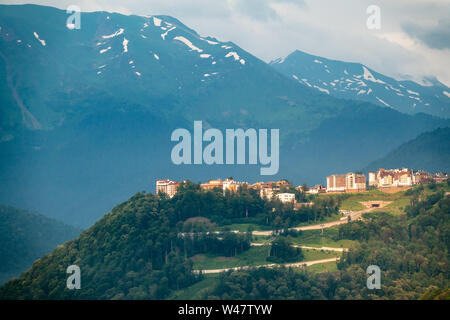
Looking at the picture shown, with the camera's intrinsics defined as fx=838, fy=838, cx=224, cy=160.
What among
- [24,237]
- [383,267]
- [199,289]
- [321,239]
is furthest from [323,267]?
[24,237]

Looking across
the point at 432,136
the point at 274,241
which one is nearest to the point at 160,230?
the point at 274,241

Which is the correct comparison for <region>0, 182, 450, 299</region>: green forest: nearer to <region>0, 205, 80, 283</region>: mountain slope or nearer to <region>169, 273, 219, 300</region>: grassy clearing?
<region>169, 273, 219, 300</region>: grassy clearing

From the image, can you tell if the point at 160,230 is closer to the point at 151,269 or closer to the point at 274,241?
the point at 151,269

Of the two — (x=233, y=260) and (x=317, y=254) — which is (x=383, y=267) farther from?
(x=233, y=260)

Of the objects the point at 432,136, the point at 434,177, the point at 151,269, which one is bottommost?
the point at 151,269

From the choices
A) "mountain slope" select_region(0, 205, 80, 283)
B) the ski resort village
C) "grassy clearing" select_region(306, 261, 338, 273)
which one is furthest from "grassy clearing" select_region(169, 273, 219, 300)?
"mountain slope" select_region(0, 205, 80, 283)

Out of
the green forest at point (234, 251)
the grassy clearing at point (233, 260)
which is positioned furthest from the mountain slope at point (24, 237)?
the grassy clearing at point (233, 260)
